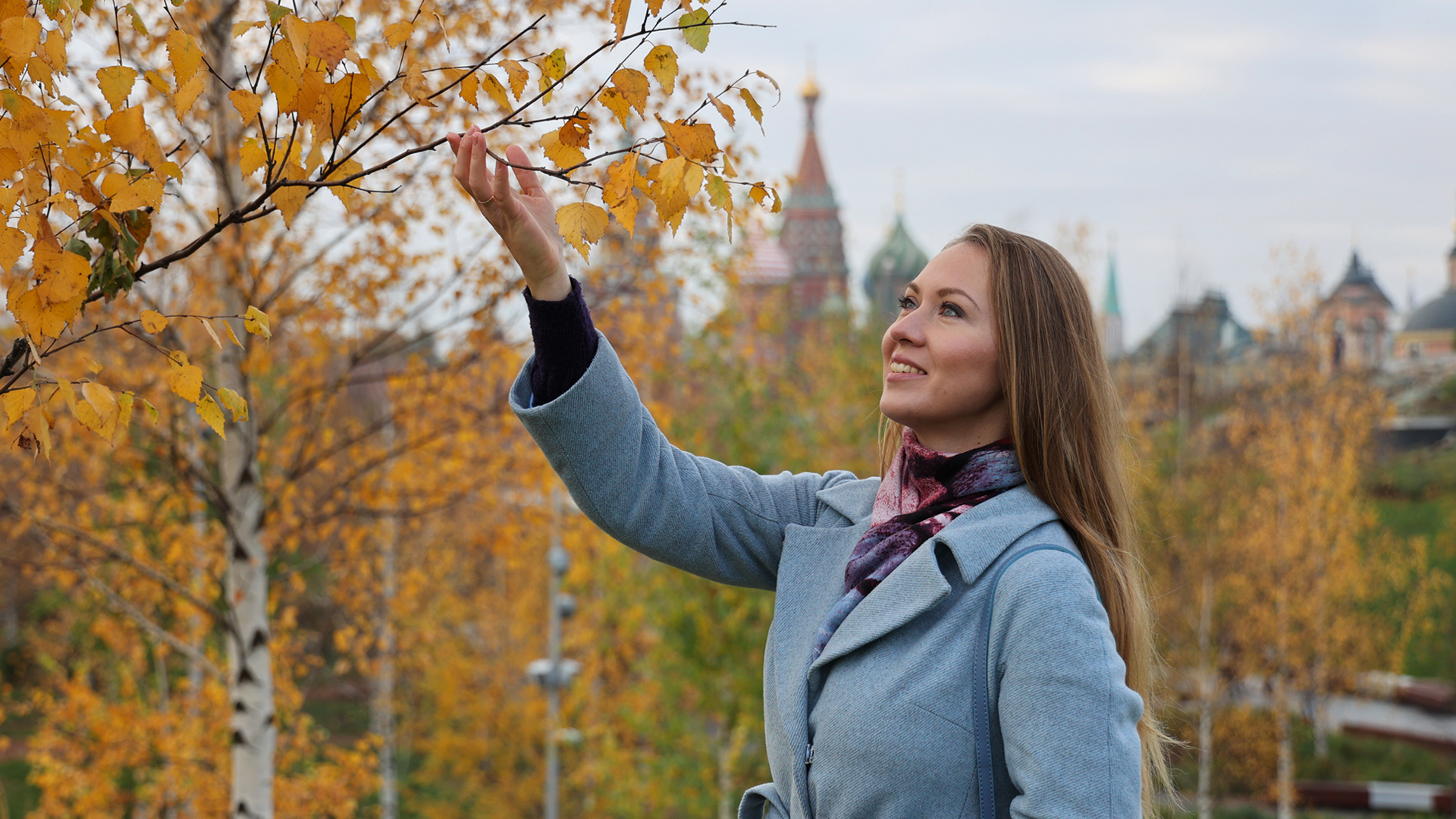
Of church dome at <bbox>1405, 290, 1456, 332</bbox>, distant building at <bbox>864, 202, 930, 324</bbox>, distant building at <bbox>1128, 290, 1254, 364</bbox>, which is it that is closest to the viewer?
distant building at <bbox>1128, 290, 1254, 364</bbox>

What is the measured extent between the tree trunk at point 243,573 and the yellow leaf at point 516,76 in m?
2.96

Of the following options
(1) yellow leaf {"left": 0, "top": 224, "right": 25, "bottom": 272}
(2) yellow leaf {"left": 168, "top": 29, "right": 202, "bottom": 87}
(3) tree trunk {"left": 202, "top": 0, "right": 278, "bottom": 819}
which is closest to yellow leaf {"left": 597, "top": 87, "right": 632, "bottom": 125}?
(2) yellow leaf {"left": 168, "top": 29, "right": 202, "bottom": 87}

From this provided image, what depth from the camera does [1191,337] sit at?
18.9 metres

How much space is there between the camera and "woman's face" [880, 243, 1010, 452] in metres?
1.64

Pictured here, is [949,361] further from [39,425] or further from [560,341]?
[39,425]

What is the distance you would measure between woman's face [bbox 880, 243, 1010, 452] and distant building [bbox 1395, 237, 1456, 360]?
1756 inches

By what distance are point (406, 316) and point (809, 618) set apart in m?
3.27

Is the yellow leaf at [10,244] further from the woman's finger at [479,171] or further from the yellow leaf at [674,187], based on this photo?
the yellow leaf at [674,187]

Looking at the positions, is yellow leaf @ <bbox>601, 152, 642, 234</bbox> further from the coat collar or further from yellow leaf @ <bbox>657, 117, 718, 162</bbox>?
the coat collar

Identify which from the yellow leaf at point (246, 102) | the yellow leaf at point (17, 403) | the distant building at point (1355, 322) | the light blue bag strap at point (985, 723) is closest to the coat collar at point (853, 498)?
the light blue bag strap at point (985, 723)

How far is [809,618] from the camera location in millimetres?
1744

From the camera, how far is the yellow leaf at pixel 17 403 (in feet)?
4.46

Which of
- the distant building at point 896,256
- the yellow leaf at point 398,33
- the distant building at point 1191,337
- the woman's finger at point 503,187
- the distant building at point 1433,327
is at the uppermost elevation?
the distant building at point 896,256

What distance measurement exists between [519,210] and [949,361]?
0.64m
